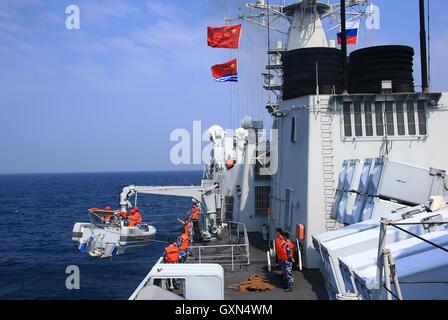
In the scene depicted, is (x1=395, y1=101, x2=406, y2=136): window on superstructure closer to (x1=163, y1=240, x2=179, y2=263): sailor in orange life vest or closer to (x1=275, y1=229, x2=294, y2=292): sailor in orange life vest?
(x1=275, y1=229, x2=294, y2=292): sailor in orange life vest

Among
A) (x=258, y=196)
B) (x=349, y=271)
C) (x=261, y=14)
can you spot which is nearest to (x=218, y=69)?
(x=261, y=14)

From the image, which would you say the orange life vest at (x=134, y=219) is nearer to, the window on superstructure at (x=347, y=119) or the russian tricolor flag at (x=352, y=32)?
the russian tricolor flag at (x=352, y=32)

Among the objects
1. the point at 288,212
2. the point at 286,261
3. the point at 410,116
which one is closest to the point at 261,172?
the point at 288,212

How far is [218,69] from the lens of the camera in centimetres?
2427

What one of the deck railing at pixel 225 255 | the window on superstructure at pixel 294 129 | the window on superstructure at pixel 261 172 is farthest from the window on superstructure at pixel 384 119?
the window on superstructure at pixel 261 172

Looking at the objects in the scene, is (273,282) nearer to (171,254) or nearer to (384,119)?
(171,254)

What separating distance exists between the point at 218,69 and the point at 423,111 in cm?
1219

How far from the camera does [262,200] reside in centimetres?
2231

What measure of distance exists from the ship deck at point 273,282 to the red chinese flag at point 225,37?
12.0m

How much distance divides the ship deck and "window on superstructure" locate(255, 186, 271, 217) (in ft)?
18.2

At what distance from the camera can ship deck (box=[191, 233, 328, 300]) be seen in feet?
36.7

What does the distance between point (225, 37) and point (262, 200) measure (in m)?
9.04

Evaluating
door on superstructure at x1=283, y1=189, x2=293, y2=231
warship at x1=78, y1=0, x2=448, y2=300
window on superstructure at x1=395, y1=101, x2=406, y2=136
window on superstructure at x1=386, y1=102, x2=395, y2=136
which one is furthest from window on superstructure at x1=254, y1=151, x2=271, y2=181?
window on superstructure at x1=395, y1=101, x2=406, y2=136

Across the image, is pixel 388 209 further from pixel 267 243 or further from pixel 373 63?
pixel 267 243
